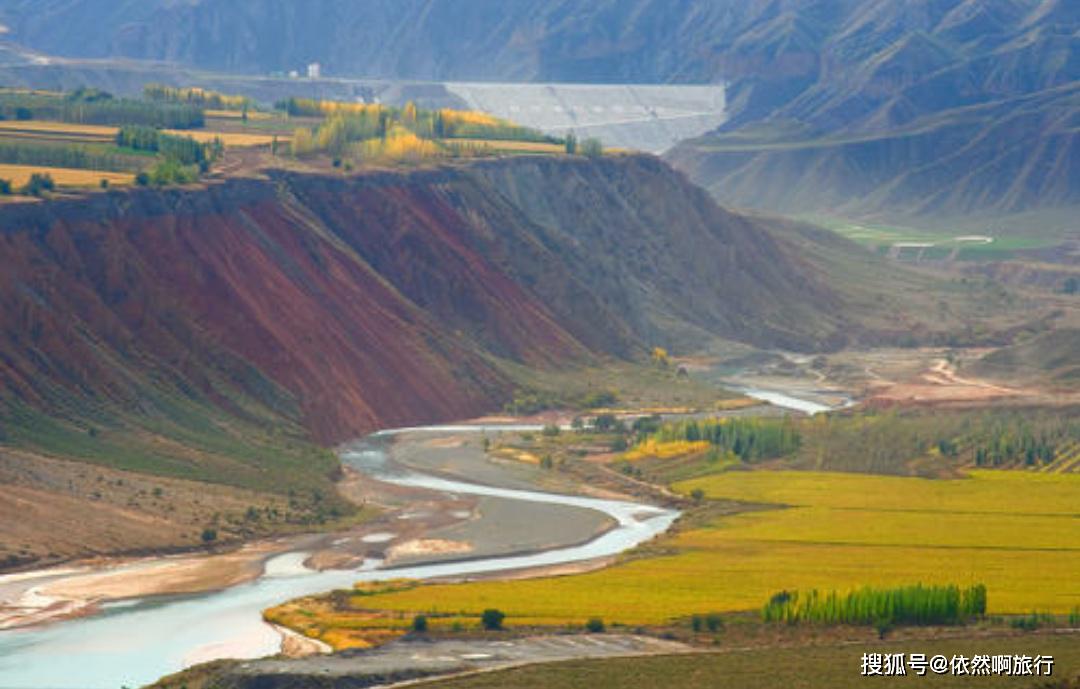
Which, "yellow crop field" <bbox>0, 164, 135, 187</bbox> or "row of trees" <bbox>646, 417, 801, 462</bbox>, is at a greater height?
"yellow crop field" <bbox>0, 164, 135, 187</bbox>

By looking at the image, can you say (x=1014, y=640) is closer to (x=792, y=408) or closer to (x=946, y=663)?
(x=946, y=663)

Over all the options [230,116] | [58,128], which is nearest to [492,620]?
[58,128]

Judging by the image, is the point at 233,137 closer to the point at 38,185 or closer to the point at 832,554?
the point at 38,185

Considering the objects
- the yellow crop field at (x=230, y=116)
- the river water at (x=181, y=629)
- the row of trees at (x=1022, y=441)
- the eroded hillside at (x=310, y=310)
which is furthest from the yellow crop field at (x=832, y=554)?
the yellow crop field at (x=230, y=116)

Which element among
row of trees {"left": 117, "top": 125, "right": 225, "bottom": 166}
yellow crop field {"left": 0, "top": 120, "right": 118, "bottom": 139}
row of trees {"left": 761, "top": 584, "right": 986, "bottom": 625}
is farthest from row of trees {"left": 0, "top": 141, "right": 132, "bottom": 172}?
row of trees {"left": 761, "top": 584, "right": 986, "bottom": 625}

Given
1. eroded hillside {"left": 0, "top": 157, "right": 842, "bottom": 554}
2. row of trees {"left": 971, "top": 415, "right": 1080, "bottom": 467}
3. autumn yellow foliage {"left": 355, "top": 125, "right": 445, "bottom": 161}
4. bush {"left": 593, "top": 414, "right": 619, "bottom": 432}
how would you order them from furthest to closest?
1. autumn yellow foliage {"left": 355, "top": 125, "right": 445, "bottom": 161}
2. bush {"left": 593, "top": 414, "right": 619, "bottom": 432}
3. row of trees {"left": 971, "top": 415, "right": 1080, "bottom": 467}
4. eroded hillside {"left": 0, "top": 157, "right": 842, "bottom": 554}

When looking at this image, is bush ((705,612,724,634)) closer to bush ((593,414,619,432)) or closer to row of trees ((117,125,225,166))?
bush ((593,414,619,432))
